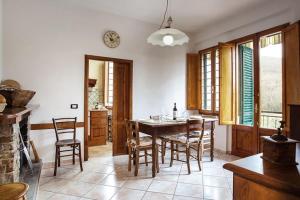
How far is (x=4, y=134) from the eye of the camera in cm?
191

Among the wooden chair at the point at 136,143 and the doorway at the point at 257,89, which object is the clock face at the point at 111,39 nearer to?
the wooden chair at the point at 136,143

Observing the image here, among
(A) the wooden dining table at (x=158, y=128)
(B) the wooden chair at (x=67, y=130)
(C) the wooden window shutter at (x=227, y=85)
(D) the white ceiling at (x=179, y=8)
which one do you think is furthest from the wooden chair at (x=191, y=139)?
(D) the white ceiling at (x=179, y=8)

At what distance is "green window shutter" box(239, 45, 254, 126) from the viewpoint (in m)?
4.12

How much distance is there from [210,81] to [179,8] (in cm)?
197

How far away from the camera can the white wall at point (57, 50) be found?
3.40 metres

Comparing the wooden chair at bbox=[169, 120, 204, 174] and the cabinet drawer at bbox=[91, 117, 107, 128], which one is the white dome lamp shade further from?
the cabinet drawer at bbox=[91, 117, 107, 128]

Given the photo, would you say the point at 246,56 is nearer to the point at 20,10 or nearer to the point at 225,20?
the point at 225,20

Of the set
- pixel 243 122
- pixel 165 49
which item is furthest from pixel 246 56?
pixel 165 49

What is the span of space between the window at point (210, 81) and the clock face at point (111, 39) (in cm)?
230

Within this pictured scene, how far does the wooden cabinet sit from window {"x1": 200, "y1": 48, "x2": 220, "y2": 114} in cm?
266

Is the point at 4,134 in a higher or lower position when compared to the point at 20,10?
lower

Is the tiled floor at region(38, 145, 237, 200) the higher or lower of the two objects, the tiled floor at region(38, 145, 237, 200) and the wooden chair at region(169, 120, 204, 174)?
the lower

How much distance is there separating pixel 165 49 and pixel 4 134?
3.88m

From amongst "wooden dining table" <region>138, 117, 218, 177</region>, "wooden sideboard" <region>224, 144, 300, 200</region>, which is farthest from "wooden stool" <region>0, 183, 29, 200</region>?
"wooden dining table" <region>138, 117, 218, 177</region>
